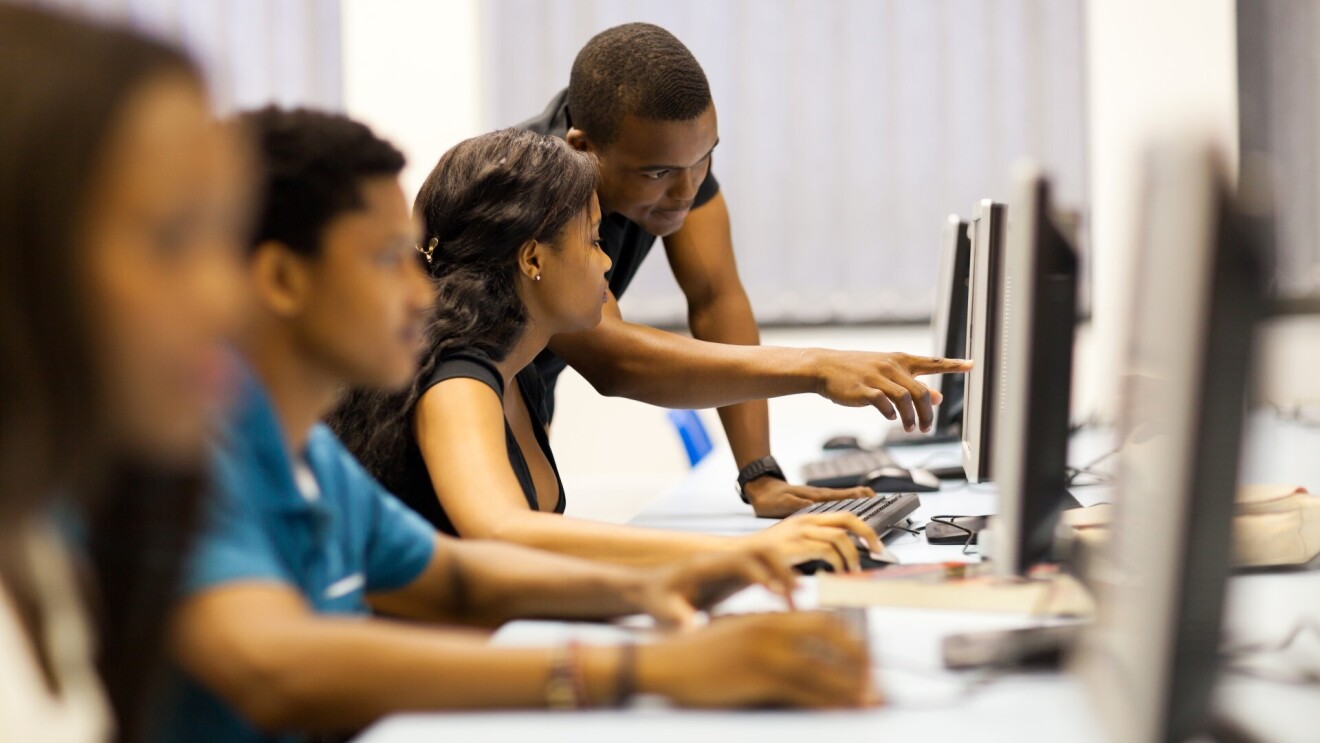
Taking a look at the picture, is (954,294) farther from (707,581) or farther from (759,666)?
(759,666)

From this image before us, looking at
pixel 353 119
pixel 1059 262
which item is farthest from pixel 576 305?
pixel 1059 262

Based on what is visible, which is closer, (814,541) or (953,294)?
(814,541)

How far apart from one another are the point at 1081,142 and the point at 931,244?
0.54m

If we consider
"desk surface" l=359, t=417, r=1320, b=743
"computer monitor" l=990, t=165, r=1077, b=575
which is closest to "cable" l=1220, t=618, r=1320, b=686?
"desk surface" l=359, t=417, r=1320, b=743

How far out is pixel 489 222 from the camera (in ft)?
5.07

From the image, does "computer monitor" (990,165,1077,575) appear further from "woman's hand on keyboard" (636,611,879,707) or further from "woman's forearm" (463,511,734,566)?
"woman's forearm" (463,511,734,566)

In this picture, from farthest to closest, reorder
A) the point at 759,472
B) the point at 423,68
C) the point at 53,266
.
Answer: the point at 423,68, the point at 759,472, the point at 53,266

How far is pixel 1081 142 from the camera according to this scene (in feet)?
12.1

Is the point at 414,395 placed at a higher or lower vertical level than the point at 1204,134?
lower

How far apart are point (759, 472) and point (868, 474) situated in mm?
204

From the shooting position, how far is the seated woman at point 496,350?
1.29 m

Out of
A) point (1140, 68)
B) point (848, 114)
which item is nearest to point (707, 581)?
point (848, 114)

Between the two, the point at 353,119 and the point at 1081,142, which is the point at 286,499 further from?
the point at 1081,142

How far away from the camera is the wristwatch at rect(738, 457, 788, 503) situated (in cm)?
194
